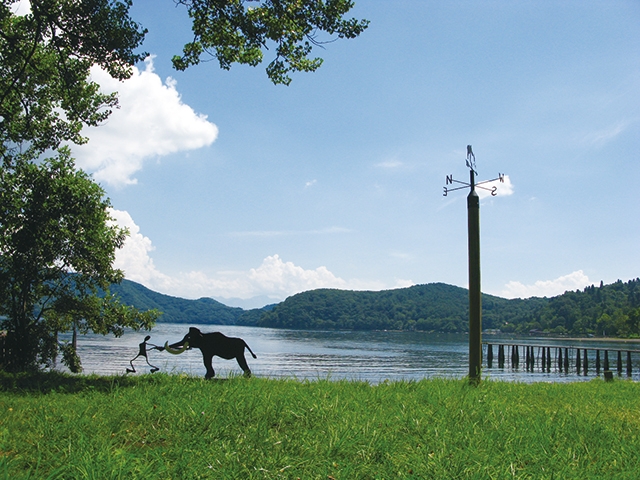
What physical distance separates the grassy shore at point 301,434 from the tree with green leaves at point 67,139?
7.35 meters

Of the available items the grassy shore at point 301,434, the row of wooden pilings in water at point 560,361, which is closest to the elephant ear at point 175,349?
the grassy shore at point 301,434

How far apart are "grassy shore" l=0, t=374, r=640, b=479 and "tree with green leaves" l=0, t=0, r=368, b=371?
24.1 feet

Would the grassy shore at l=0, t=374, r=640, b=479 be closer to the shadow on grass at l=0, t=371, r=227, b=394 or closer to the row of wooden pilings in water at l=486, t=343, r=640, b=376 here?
the shadow on grass at l=0, t=371, r=227, b=394

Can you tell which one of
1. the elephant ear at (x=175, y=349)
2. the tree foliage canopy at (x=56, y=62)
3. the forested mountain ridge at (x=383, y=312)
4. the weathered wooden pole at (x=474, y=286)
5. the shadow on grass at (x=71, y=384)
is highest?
the tree foliage canopy at (x=56, y=62)

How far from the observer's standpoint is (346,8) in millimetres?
10031

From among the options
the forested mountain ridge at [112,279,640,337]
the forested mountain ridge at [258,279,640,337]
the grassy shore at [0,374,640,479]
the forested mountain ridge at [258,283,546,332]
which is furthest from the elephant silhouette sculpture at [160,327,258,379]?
the forested mountain ridge at [258,283,546,332]

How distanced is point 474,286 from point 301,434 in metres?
5.53

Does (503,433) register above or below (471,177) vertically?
below

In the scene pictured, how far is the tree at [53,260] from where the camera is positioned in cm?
1461

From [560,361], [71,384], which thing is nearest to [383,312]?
[560,361]

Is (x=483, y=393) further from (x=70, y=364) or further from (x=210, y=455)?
(x=70, y=364)

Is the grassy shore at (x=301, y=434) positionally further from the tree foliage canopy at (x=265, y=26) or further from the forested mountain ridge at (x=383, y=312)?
the forested mountain ridge at (x=383, y=312)

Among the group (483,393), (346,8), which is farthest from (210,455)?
(346,8)

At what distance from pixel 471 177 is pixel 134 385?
7543 mm
